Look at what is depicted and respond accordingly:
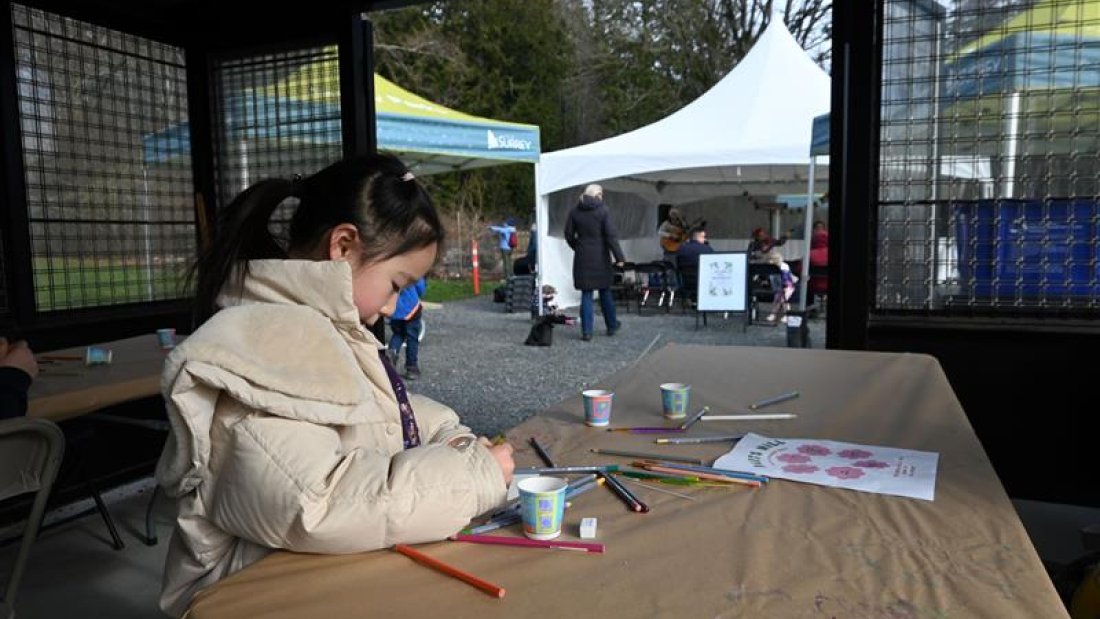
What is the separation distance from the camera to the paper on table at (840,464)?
1306 millimetres

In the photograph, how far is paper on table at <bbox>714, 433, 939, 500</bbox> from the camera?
1.31 metres

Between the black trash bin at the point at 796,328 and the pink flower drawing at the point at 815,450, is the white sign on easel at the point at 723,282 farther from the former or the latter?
the pink flower drawing at the point at 815,450

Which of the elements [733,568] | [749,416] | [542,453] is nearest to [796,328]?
[749,416]

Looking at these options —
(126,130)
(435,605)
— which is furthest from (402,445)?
(126,130)

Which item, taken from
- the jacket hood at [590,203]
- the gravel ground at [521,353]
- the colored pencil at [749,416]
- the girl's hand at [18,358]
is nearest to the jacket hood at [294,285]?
the colored pencil at [749,416]

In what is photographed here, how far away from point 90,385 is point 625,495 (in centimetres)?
199

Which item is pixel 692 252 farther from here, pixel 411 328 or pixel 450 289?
pixel 450 289

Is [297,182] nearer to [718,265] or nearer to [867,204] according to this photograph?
[867,204]

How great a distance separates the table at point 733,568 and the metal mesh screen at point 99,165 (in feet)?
9.67

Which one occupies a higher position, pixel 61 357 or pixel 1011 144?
pixel 1011 144

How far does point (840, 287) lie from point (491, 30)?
63.1ft

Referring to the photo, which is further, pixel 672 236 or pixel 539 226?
pixel 672 236

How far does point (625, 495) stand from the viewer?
1.26m

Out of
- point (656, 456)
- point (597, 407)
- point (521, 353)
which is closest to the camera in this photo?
point (656, 456)
